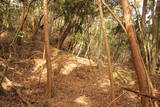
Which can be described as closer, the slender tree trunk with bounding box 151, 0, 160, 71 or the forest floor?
the forest floor

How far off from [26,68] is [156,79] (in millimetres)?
7845

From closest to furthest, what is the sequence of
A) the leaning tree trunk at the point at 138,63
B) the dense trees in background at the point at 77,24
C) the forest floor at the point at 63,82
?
the leaning tree trunk at the point at 138,63
the dense trees in background at the point at 77,24
the forest floor at the point at 63,82

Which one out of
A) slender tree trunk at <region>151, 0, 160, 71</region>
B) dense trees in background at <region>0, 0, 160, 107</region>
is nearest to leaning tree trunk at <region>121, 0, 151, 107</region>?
dense trees in background at <region>0, 0, 160, 107</region>

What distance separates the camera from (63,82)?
11.9m

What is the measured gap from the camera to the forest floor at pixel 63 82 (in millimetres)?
9559

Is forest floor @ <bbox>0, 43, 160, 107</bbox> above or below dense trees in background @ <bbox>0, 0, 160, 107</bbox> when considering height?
below

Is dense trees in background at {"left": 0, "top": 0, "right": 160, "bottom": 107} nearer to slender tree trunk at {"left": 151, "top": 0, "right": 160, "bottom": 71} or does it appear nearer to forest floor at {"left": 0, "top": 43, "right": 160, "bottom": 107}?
slender tree trunk at {"left": 151, "top": 0, "right": 160, "bottom": 71}

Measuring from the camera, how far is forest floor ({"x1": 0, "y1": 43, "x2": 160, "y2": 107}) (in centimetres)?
956

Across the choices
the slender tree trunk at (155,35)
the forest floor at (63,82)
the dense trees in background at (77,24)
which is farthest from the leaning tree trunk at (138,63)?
the slender tree trunk at (155,35)

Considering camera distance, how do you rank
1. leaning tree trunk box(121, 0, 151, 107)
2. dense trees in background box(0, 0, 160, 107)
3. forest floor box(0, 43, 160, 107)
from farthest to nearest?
forest floor box(0, 43, 160, 107)
dense trees in background box(0, 0, 160, 107)
leaning tree trunk box(121, 0, 151, 107)

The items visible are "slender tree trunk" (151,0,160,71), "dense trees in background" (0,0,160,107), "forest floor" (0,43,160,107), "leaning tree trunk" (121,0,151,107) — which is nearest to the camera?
"leaning tree trunk" (121,0,151,107)

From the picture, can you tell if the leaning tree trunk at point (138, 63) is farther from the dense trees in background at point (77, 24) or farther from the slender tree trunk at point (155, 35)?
the slender tree trunk at point (155, 35)

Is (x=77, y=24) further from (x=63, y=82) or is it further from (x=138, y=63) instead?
(x=138, y=63)

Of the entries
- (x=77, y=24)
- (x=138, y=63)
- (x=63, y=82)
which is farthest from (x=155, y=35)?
(x=138, y=63)
